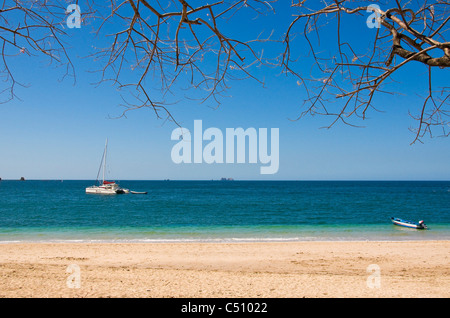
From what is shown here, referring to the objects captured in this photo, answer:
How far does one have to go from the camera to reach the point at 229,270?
912 cm

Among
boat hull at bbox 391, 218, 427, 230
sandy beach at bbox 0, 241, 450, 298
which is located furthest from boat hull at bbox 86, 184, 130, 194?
boat hull at bbox 391, 218, 427, 230

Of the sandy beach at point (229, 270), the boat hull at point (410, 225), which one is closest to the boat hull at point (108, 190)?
the sandy beach at point (229, 270)

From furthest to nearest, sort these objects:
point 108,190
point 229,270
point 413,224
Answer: point 108,190, point 413,224, point 229,270

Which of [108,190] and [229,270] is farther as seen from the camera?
[108,190]

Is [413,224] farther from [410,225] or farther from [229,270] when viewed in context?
[229,270]

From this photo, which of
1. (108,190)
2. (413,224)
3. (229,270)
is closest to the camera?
(229,270)

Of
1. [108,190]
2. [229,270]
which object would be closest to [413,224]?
[229,270]

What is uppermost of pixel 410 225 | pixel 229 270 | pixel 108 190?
pixel 229 270

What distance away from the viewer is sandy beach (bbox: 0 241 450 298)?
5.92 meters

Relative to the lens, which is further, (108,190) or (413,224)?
(108,190)

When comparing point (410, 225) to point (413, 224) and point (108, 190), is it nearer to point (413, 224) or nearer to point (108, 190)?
point (413, 224)

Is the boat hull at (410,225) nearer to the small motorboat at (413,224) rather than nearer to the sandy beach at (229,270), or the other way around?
the small motorboat at (413,224)

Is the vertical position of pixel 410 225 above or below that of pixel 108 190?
below
